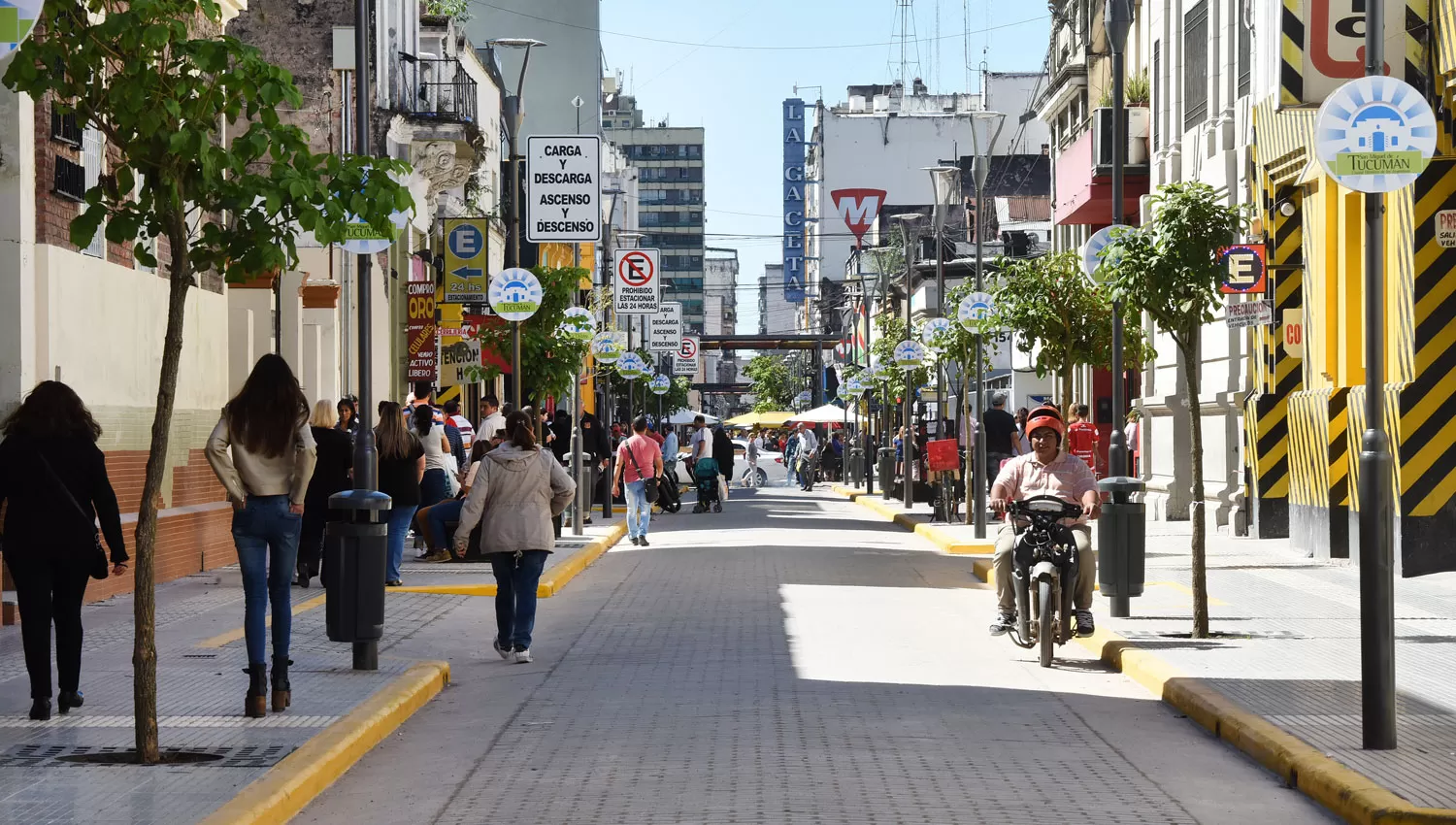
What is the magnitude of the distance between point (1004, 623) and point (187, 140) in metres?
7.45

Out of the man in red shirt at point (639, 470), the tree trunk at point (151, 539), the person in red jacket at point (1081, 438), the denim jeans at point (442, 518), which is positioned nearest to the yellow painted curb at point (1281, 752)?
the tree trunk at point (151, 539)

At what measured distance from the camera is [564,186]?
25.9 metres

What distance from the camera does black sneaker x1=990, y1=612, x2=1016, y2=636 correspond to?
13828 mm

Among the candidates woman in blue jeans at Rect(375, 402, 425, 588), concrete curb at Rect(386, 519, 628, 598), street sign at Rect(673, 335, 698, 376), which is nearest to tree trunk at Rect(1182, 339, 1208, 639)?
concrete curb at Rect(386, 519, 628, 598)

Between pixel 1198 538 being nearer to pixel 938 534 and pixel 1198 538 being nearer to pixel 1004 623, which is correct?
pixel 1004 623

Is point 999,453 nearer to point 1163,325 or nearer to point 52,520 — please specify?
point 1163,325

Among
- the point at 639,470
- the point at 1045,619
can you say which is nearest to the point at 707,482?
the point at 639,470

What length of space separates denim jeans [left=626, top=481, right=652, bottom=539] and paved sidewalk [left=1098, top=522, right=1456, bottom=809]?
28.5 ft

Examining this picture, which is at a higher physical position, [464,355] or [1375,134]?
[1375,134]

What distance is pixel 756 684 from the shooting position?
38.7ft

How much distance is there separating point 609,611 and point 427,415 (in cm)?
432

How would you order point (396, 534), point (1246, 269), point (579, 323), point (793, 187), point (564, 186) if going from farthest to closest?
point (793, 187) → point (579, 323) → point (564, 186) → point (1246, 269) → point (396, 534)

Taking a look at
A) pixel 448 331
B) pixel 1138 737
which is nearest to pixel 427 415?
pixel 1138 737

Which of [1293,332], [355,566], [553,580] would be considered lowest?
[553,580]
